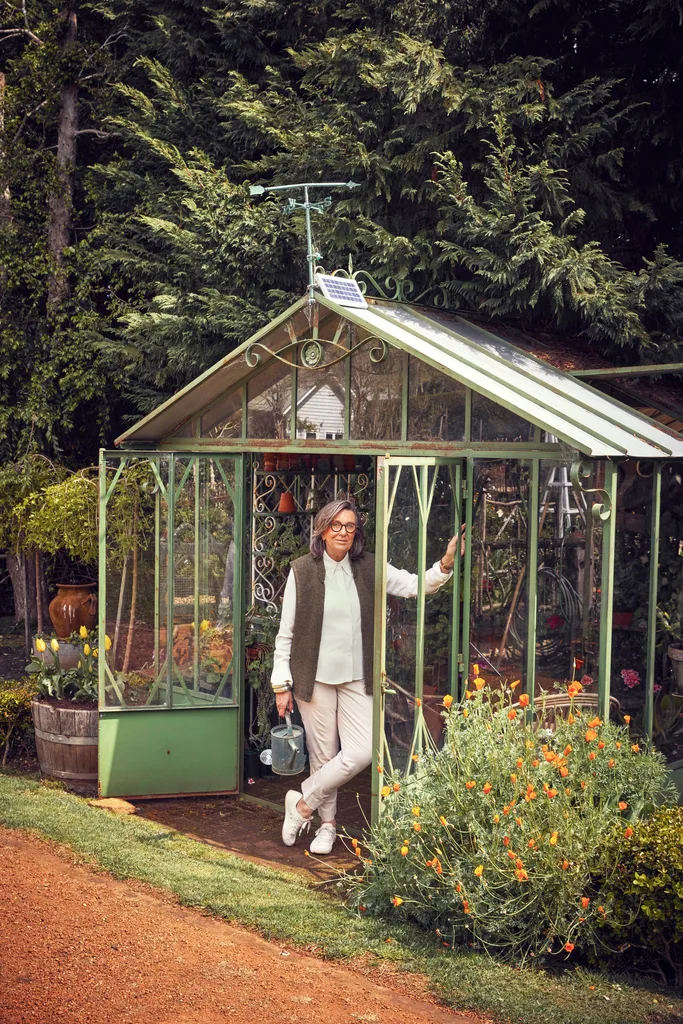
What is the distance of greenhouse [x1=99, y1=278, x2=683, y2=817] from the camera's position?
6.41 metres

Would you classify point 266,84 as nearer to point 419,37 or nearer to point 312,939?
point 419,37

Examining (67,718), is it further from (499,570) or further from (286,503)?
(499,570)

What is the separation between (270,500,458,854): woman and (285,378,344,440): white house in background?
0.64 m

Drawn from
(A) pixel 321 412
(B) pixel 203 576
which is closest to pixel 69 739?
(B) pixel 203 576

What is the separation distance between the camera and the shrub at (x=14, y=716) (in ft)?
29.2

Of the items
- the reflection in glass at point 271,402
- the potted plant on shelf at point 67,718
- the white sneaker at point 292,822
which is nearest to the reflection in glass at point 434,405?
the reflection in glass at point 271,402

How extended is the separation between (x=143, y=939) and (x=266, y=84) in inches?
444

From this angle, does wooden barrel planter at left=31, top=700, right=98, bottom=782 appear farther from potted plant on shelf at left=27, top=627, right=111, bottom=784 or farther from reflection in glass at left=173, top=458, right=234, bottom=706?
reflection in glass at left=173, top=458, right=234, bottom=706

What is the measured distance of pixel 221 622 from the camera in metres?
8.20

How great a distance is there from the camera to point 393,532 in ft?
20.9

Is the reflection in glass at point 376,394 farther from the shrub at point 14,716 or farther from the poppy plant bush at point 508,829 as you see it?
the shrub at point 14,716

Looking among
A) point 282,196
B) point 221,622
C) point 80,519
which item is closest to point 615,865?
point 221,622

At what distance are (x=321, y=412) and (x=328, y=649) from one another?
1640 millimetres

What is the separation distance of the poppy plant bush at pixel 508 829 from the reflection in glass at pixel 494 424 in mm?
1585
